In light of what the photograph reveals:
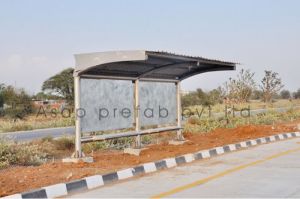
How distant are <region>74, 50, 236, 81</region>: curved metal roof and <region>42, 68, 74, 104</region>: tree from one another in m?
38.2

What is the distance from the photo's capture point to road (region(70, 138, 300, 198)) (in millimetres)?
8359

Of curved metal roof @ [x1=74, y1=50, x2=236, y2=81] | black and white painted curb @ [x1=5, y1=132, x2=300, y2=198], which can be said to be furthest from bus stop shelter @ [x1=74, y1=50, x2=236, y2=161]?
black and white painted curb @ [x1=5, y1=132, x2=300, y2=198]

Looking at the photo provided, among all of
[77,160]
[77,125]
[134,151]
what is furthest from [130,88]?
[77,160]

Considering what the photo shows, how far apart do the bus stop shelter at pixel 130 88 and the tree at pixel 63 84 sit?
37.8 metres

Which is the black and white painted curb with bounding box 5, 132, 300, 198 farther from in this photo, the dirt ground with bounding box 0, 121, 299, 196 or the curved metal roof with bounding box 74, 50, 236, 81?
the curved metal roof with bounding box 74, 50, 236, 81

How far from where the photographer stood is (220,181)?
9.59 m

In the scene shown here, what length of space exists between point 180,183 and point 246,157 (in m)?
4.66

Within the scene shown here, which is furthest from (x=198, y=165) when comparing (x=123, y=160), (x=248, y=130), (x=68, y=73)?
(x=68, y=73)

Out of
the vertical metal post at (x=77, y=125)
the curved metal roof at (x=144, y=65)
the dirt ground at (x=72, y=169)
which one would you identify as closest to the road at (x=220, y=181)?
the dirt ground at (x=72, y=169)

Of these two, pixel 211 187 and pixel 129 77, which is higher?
pixel 129 77

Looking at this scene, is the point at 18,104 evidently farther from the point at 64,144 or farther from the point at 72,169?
the point at 72,169

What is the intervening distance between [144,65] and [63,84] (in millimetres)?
44161

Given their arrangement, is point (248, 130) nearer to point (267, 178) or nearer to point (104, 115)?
point (104, 115)

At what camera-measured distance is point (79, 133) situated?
1199 centimetres
